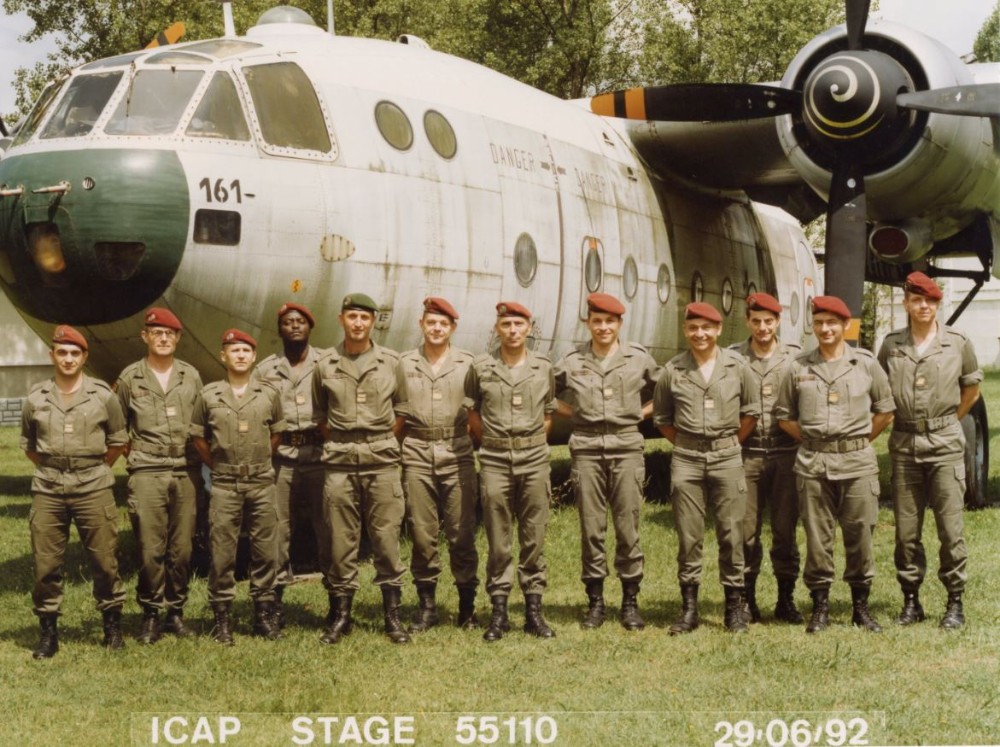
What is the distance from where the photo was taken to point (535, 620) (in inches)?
288

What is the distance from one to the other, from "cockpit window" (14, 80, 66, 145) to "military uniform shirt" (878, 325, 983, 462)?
20.8 feet

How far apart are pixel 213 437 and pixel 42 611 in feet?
4.74

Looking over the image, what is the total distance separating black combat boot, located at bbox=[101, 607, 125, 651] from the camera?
278 inches

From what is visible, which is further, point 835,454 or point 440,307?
→ point 440,307

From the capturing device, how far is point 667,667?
6.66 m

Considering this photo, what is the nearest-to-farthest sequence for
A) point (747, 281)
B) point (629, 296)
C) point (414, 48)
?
point (414, 48), point (629, 296), point (747, 281)

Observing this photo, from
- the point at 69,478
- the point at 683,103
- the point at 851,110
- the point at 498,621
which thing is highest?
the point at 683,103

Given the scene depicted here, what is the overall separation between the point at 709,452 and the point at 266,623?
3.02m

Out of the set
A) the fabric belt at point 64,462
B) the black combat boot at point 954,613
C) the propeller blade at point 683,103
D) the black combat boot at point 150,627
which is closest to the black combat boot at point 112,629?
the black combat boot at point 150,627

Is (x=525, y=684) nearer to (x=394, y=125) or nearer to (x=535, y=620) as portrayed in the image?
(x=535, y=620)

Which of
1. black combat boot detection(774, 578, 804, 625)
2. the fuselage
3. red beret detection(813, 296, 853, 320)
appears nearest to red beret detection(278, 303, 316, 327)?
the fuselage

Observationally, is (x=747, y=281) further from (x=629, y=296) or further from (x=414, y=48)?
(x=414, y=48)

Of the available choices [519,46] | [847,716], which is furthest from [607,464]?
[519,46]

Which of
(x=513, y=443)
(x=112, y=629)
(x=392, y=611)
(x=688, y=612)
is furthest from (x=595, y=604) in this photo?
(x=112, y=629)
